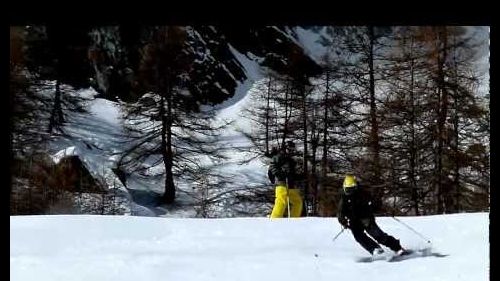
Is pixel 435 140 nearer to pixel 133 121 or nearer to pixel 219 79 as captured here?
pixel 219 79

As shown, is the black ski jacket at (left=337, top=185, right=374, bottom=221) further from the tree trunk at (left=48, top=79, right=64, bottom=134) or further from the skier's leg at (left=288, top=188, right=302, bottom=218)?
the tree trunk at (left=48, top=79, right=64, bottom=134)

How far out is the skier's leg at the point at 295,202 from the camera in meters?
4.23

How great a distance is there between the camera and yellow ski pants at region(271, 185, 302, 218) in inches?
166

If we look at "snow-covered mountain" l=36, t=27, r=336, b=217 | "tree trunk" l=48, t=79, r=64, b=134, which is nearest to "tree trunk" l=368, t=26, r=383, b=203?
"snow-covered mountain" l=36, t=27, r=336, b=217

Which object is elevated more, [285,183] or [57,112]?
[57,112]

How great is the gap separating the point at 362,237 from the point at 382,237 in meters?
0.10

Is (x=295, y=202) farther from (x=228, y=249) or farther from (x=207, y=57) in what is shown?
(x=207, y=57)

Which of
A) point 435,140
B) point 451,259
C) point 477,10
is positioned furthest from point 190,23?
point 435,140

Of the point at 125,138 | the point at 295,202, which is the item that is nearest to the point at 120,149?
the point at 125,138

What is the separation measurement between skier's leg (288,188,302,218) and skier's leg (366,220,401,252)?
0.61 metres

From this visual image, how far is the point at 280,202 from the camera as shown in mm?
4297

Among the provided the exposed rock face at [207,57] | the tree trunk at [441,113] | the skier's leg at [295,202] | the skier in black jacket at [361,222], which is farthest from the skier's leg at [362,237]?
the exposed rock face at [207,57]

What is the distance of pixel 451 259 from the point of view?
3459 mm

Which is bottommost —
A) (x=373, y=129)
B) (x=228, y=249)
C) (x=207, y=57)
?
(x=228, y=249)
